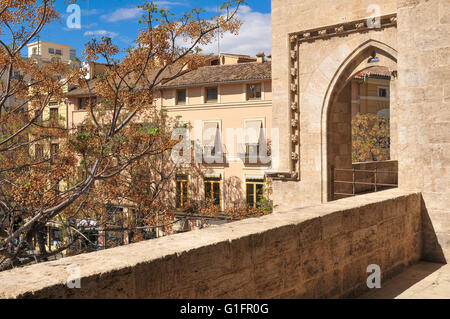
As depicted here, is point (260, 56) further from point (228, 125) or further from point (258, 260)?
point (258, 260)

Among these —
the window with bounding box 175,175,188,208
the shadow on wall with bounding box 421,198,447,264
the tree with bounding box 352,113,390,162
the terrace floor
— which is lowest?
the window with bounding box 175,175,188,208

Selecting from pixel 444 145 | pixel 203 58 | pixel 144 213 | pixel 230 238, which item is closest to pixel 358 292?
pixel 230 238

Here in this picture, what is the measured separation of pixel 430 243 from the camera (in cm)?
589

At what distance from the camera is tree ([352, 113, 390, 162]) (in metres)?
25.6

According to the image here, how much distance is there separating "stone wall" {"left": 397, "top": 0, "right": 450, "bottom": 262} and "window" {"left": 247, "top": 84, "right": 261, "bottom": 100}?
21164 millimetres

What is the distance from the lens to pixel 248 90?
2745 cm

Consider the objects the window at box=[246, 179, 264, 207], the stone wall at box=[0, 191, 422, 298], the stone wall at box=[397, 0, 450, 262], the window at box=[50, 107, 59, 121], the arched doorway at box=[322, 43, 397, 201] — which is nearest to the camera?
the stone wall at box=[0, 191, 422, 298]

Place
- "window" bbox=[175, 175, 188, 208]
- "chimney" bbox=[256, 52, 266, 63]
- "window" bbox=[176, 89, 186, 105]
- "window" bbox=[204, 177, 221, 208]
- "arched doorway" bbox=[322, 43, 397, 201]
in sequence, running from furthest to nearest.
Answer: "window" bbox=[176, 89, 186, 105]
"chimney" bbox=[256, 52, 266, 63]
"window" bbox=[204, 177, 221, 208]
"window" bbox=[175, 175, 188, 208]
"arched doorway" bbox=[322, 43, 397, 201]

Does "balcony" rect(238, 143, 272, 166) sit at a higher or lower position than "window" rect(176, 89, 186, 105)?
lower

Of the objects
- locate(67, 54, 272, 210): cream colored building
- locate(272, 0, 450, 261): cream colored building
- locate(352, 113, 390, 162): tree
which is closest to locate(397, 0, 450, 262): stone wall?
locate(272, 0, 450, 261): cream colored building

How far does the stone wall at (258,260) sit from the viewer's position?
2.50 meters

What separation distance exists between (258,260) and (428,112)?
11.4ft

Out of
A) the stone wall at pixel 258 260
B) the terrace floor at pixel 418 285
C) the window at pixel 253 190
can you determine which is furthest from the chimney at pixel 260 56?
the terrace floor at pixel 418 285

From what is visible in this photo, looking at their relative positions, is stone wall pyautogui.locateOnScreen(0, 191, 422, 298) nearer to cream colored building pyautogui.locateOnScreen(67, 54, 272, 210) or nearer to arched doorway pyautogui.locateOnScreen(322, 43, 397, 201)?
arched doorway pyautogui.locateOnScreen(322, 43, 397, 201)
